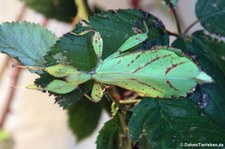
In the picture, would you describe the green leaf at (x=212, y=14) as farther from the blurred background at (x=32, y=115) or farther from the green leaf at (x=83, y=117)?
the blurred background at (x=32, y=115)

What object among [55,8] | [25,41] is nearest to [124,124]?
[25,41]

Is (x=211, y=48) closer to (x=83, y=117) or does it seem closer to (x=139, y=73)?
(x=139, y=73)

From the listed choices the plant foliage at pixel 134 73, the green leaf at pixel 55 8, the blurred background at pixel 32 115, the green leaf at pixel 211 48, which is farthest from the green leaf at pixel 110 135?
the blurred background at pixel 32 115

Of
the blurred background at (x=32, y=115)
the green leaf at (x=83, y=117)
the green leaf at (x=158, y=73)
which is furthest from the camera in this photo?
the blurred background at (x=32, y=115)

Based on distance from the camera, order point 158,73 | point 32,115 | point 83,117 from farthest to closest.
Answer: point 32,115
point 83,117
point 158,73

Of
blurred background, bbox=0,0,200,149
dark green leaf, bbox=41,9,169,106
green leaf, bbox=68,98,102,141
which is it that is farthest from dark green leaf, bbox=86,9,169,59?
blurred background, bbox=0,0,200,149

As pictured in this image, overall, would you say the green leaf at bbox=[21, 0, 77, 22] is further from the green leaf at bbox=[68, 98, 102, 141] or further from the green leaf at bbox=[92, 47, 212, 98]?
the green leaf at bbox=[92, 47, 212, 98]
